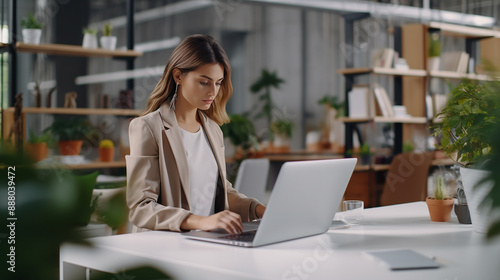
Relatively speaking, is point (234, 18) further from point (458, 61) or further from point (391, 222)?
point (391, 222)

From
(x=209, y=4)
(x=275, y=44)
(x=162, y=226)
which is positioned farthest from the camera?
(x=275, y=44)

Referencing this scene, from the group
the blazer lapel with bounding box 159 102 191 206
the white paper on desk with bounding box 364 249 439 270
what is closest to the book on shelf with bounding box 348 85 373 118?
the blazer lapel with bounding box 159 102 191 206

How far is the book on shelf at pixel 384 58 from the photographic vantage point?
19.3ft

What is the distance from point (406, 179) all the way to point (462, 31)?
6.78 feet

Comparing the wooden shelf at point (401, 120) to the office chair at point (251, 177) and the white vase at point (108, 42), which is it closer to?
the office chair at point (251, 177)

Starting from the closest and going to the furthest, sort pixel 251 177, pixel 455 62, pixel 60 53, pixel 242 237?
1. pixel 242 237
2. pixel 251 177
3. pixel 60 53
4. pixel 455 62

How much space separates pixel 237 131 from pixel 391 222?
12.9 feet

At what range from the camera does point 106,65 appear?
6.52m

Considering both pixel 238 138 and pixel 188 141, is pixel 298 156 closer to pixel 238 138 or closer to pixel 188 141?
pixel 238 138

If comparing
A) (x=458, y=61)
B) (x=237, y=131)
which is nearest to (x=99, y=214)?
(x=237, y=131)

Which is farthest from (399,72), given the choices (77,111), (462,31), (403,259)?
(403,259)

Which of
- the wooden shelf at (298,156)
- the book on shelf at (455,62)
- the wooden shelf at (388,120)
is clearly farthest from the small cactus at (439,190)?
the wooden shelf at (298,156)

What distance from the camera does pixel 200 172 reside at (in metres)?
2.08

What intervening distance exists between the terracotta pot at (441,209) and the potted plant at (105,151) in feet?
11.8
